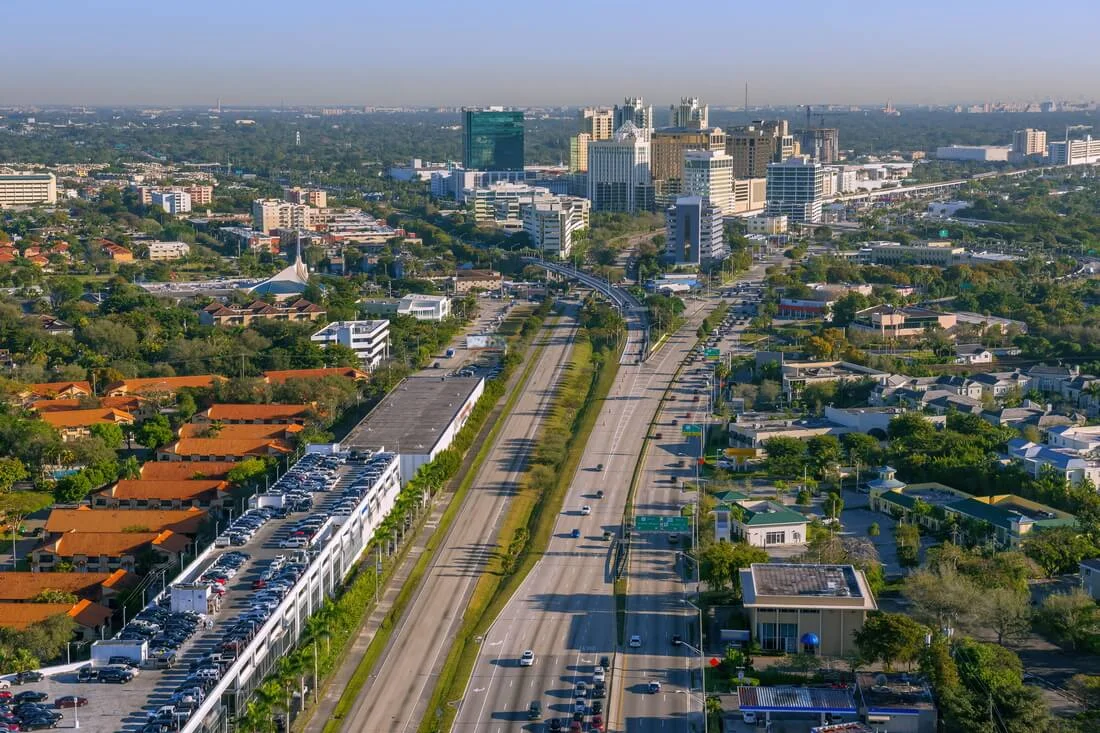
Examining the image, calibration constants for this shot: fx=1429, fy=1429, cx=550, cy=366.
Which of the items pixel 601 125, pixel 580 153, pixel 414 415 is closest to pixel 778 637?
pixel 414 415

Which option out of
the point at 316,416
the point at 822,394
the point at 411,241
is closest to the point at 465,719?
the point at 316,416

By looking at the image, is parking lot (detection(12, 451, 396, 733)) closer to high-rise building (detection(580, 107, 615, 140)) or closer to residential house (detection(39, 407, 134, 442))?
residential house (detection(39, 407, 134, 442))

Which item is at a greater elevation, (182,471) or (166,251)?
(166,251)

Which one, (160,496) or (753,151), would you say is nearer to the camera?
(160,496)

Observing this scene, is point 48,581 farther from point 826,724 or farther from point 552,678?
point 826,724

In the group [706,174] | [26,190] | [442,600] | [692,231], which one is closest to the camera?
[442,600]

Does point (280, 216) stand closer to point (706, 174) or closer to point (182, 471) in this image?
point (706, 174)
